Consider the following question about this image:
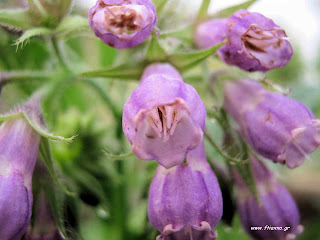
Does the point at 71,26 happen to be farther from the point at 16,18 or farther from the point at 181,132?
the point at 181,132

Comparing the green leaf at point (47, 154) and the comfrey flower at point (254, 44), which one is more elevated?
the comfrey flower at point (254, 44)

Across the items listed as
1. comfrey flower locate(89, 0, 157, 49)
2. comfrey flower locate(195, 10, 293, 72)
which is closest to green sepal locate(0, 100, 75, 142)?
comfrey flower locate(89, 0, 157, 49)

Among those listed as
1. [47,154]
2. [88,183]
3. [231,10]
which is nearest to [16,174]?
[47,154]

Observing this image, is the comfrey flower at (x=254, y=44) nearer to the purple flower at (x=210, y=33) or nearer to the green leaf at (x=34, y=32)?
the purple flower at (x=210, y=33)

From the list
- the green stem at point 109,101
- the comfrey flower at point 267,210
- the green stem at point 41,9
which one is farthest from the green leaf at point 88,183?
the green stem at point 41,9

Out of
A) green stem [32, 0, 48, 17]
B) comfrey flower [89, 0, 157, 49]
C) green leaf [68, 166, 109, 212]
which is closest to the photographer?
comfrey flower [89, 0, 157, 49]

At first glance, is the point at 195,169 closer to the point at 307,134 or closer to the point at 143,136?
the point at 143,136

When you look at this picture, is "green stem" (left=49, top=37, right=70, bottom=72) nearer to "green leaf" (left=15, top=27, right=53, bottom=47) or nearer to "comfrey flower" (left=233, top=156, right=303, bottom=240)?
"green leaf" (left=15, top=27, right=53, bottom=47)
